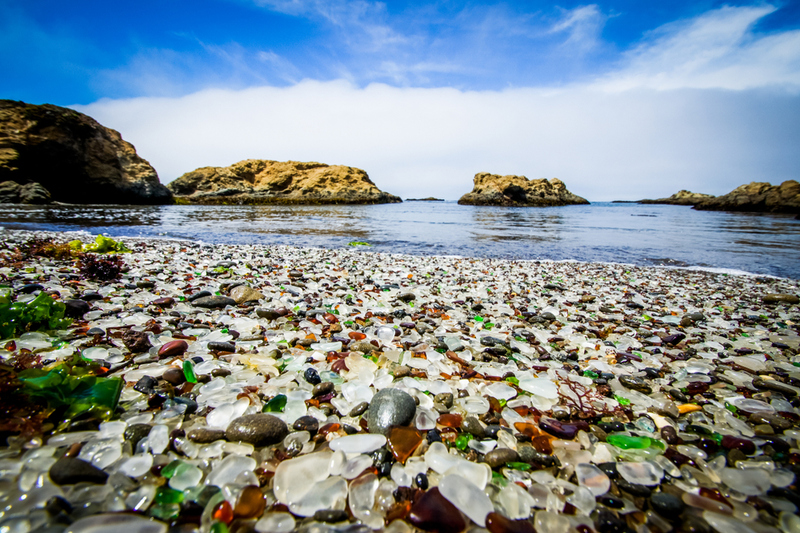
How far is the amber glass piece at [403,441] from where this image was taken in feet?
5.13

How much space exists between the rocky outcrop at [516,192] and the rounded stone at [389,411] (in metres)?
71.9

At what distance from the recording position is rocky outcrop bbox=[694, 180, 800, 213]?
1735 inches

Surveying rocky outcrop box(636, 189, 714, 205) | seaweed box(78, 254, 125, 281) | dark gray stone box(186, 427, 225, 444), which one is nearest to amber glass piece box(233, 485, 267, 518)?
dark gray stone box(186, 427, 225, 444)

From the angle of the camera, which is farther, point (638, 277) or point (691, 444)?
point (638, 277)

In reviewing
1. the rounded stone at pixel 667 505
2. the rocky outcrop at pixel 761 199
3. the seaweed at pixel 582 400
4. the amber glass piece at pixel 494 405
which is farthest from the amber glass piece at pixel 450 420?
the rocky outcrop at pixel 761 199

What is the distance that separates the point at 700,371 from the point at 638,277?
17.8ft

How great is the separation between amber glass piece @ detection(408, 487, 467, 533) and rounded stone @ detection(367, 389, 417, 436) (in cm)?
47

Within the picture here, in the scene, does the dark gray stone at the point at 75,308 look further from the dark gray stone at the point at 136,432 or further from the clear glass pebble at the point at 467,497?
the clear glass pebble at the point at 467,497

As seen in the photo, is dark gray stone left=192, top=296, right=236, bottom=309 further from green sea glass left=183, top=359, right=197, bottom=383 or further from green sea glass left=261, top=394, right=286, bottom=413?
green sea glass left=261, top=394, right=286, bottom=413

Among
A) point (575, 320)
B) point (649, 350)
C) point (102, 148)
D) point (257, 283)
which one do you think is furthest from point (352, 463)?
point (102, 148)

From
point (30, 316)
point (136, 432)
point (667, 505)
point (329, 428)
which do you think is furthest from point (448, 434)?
point (30, 316)

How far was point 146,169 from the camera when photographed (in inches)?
1866

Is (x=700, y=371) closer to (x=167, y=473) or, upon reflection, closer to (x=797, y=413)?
(x=797, y=413)

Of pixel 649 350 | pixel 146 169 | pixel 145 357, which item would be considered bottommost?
pixel 649 350
